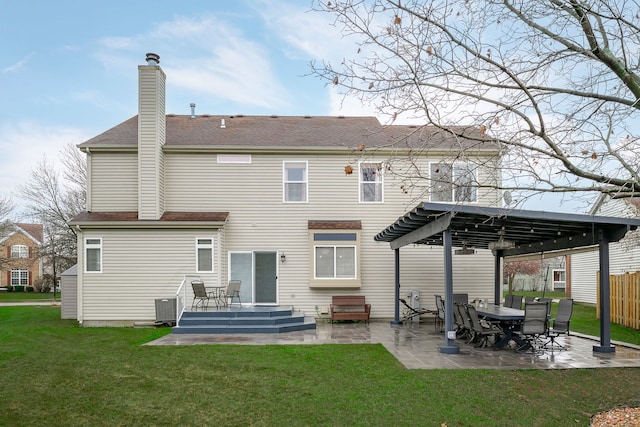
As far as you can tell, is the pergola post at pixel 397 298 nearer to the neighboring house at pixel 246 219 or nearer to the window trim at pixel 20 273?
the neighboring house at pixel 246 219

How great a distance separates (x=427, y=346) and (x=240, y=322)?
5.12m

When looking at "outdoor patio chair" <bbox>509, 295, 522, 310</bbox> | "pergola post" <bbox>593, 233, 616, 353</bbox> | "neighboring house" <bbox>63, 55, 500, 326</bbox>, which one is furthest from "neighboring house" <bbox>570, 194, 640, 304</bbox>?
"pergola post" <bbox>593, 233, 616, 353</bbox>

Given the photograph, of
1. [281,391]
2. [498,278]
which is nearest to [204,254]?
[281,391]

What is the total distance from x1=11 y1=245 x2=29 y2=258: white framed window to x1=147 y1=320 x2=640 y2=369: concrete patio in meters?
39.3

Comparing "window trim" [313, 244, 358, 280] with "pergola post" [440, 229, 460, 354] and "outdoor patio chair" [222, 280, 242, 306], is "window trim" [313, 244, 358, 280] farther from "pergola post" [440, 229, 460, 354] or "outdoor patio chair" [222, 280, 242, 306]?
"pergola post" [440, 229, 460, 354]

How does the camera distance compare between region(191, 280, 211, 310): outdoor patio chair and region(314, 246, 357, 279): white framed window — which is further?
region(314, 246, 357, 279): white framed window

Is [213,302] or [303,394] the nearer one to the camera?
[303,394]

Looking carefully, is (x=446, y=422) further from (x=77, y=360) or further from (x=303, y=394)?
(x=77, y=360)

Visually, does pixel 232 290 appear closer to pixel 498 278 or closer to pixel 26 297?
pixel 498 278

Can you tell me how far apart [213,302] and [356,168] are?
625 cm

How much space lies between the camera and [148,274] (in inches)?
572

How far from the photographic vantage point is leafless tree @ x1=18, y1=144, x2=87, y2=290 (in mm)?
27672

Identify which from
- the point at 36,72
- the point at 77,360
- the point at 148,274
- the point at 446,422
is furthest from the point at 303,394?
the point at 36,72

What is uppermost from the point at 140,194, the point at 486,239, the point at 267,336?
the point at 140,194
